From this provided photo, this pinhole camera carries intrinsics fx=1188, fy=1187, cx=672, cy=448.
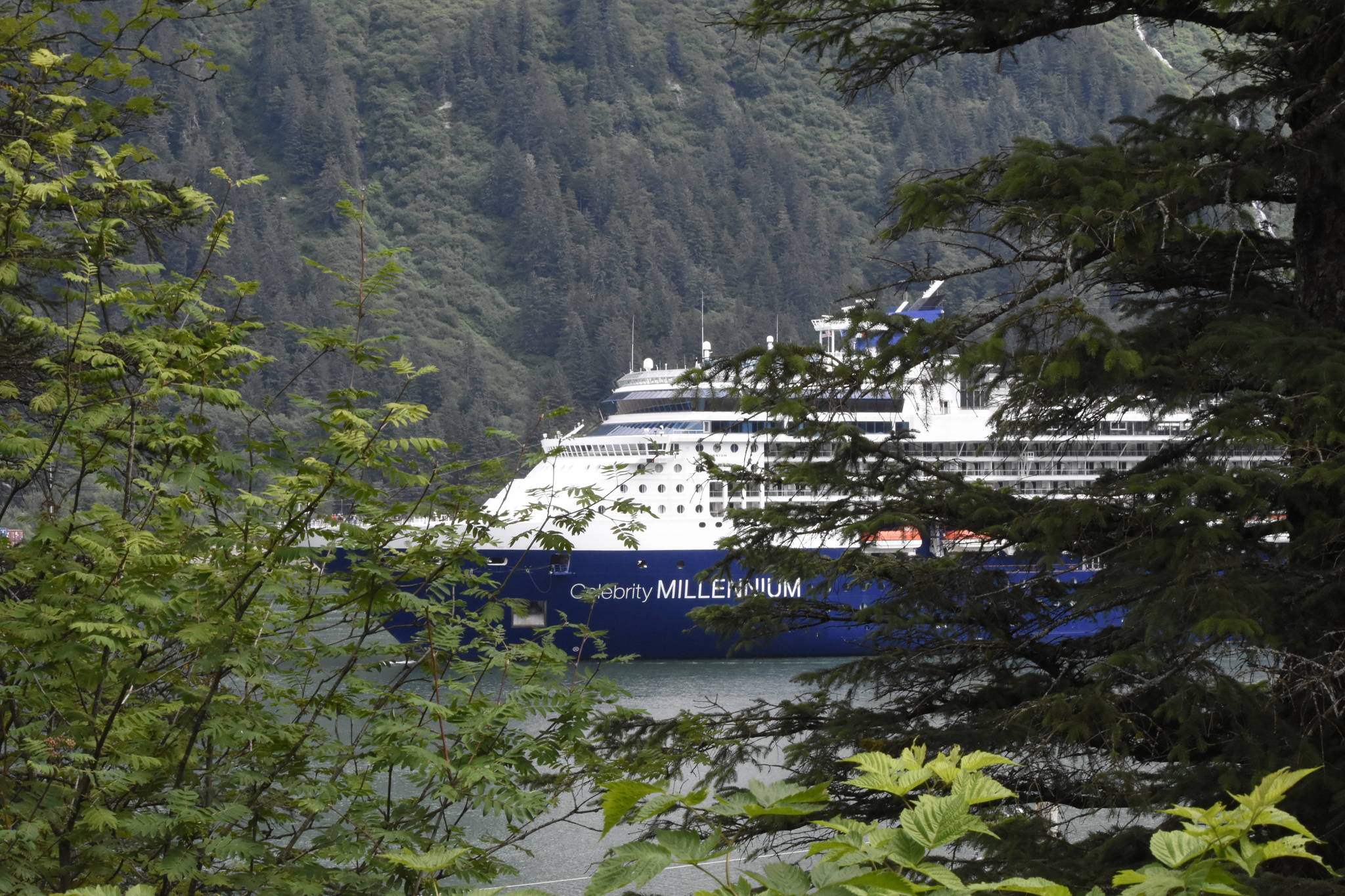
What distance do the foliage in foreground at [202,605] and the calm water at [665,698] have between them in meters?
3.93

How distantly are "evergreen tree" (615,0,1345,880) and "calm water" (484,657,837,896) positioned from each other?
285 centimetres

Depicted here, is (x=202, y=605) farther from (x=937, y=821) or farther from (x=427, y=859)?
(x=937, y=821)

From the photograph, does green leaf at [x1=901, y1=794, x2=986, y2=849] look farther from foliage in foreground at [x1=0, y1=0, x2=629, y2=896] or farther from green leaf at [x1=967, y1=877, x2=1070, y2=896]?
foliage in foreground at [x1=0, y1=0, x2=629, y2=896]

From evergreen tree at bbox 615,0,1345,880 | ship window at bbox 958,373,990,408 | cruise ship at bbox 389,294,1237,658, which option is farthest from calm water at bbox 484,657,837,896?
ship window at bbox 958,373,990,408

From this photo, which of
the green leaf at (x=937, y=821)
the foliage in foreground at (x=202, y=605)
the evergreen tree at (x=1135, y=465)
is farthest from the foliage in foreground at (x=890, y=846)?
the evergreen tree at (x=1135, y=465)

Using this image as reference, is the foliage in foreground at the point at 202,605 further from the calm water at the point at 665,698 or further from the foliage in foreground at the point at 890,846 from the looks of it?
the calm water at the point at 665,698

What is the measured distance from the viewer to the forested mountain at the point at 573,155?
65.9m

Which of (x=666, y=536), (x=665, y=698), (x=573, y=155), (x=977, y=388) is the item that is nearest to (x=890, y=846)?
(x=977, y=388)

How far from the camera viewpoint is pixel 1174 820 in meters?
3.42

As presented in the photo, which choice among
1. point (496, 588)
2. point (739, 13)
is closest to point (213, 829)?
point (496, 588)

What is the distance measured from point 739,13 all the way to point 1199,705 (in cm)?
289

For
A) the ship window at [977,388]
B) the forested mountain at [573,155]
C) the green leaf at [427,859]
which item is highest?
the forested mountain at [573,155]

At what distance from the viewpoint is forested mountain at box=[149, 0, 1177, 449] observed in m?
65.9

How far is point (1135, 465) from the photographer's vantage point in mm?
4027
